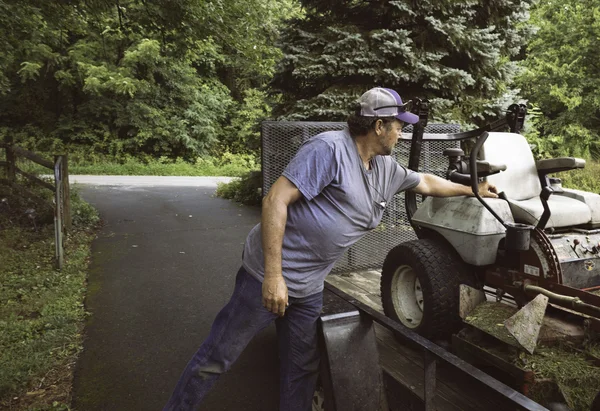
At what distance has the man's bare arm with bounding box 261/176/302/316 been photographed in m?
1.97

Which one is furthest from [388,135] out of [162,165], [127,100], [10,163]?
[127,100]

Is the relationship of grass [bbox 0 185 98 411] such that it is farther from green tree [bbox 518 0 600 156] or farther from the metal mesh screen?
green tree [bbox 518 0 600 156]

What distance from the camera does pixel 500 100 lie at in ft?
25.0

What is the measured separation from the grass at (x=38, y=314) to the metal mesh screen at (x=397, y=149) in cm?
208

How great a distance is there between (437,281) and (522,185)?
107 cm

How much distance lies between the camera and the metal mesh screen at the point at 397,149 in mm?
3609

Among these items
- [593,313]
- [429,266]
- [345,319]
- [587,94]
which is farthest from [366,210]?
[587,94]

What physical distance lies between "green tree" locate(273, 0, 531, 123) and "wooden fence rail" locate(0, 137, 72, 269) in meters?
3.60

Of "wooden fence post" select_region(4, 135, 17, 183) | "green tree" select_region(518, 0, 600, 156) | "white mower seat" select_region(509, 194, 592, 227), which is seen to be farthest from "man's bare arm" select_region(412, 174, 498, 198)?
"green tree" select_region(518, 0, 600, 156)

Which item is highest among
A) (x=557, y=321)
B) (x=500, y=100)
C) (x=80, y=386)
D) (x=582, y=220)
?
(x=500, y=100)

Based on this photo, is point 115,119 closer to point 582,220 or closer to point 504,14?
point 504,14

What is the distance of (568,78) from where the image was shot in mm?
16125

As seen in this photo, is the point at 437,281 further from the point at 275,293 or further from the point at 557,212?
the point at 275,293

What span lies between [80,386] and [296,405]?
1.81 m
